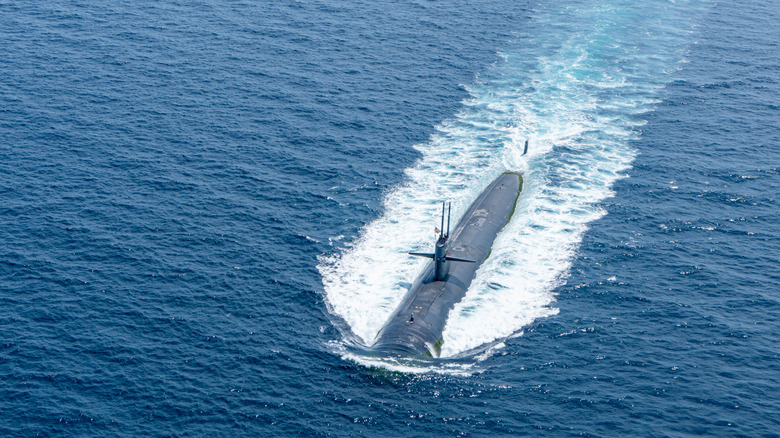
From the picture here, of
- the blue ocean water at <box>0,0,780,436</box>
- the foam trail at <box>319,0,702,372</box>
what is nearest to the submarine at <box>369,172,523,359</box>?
the foam trail at <box>319,0,702,372</box>

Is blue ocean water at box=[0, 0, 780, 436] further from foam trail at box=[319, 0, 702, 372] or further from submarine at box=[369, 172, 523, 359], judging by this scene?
submarine at box=[369, 172, 523, 359]

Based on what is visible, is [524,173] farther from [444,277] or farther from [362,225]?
[444,277]

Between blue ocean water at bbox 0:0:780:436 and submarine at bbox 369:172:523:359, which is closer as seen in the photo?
blue ocean water at bbox 0:0:780:436

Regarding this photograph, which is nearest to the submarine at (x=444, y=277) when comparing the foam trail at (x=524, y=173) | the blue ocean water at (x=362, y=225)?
the foam trail at (x=524, y=173)

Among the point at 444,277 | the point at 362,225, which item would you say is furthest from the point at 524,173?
the point at 444,277

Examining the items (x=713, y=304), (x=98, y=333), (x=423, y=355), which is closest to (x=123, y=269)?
(x=98, y=333)

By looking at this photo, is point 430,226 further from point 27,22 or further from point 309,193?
point 27,22

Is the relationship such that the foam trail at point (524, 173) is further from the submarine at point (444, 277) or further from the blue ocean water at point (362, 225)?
the submarine at point (444, 277)
